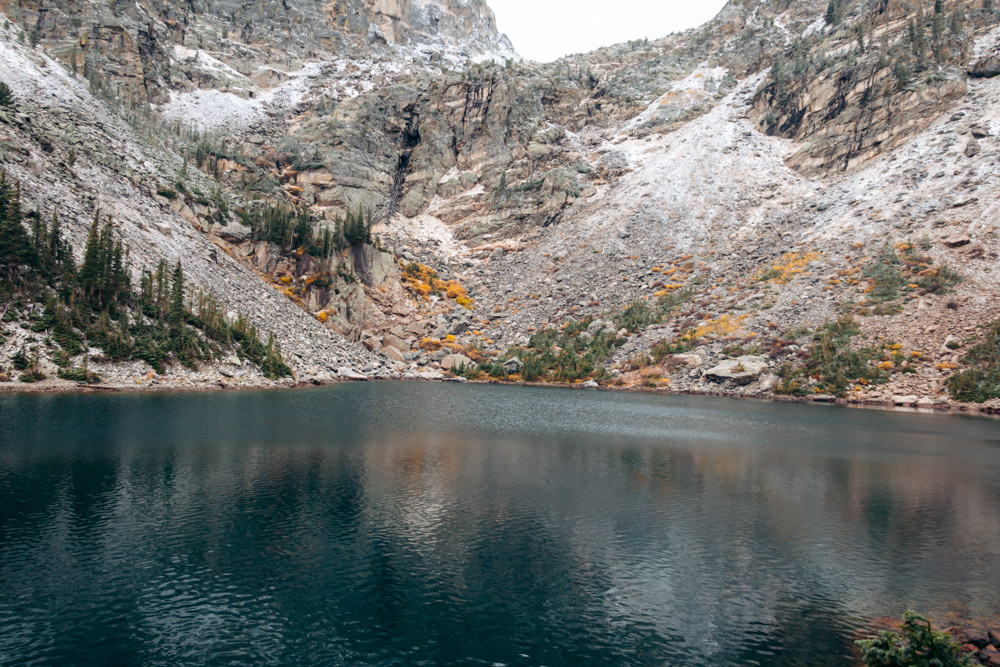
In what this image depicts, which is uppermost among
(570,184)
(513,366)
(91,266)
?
(570,184)

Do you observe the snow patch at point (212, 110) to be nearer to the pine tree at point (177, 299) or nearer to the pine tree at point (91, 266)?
the pine tree at point (177, 299)

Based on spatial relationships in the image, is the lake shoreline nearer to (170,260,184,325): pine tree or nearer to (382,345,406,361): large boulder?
(382,345,406,361): large boulder

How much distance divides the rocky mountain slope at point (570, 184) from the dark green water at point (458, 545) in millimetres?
34936

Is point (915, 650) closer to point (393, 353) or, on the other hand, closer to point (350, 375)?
point (350, 375)

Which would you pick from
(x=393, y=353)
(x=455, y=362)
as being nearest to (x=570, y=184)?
(x=455, y=362)

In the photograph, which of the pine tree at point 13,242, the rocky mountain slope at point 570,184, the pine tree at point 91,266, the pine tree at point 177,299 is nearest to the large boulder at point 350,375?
the rocky mountain slope at point 570,184

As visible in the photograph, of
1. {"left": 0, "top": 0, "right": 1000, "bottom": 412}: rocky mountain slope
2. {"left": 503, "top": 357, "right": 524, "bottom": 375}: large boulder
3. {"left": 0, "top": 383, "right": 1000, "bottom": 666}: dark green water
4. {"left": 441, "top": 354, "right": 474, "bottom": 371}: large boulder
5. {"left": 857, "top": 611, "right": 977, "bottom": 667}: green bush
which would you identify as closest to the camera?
{"left": 857, "top": 611, "right": 977, "bottom": 667}: green bush

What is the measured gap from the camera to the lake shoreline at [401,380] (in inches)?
1712

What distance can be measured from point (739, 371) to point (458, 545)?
191 feet

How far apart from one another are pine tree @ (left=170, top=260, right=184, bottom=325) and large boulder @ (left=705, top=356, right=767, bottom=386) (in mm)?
61428

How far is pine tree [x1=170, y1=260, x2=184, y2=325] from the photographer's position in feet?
180

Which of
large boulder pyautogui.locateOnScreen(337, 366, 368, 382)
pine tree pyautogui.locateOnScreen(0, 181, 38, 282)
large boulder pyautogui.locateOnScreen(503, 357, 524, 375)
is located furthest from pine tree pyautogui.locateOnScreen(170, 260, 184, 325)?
large boulder pyautogui.locateOnScreen(503, 357, 524, 375)

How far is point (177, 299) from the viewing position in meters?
55.6

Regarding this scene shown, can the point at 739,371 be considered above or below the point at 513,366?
above
